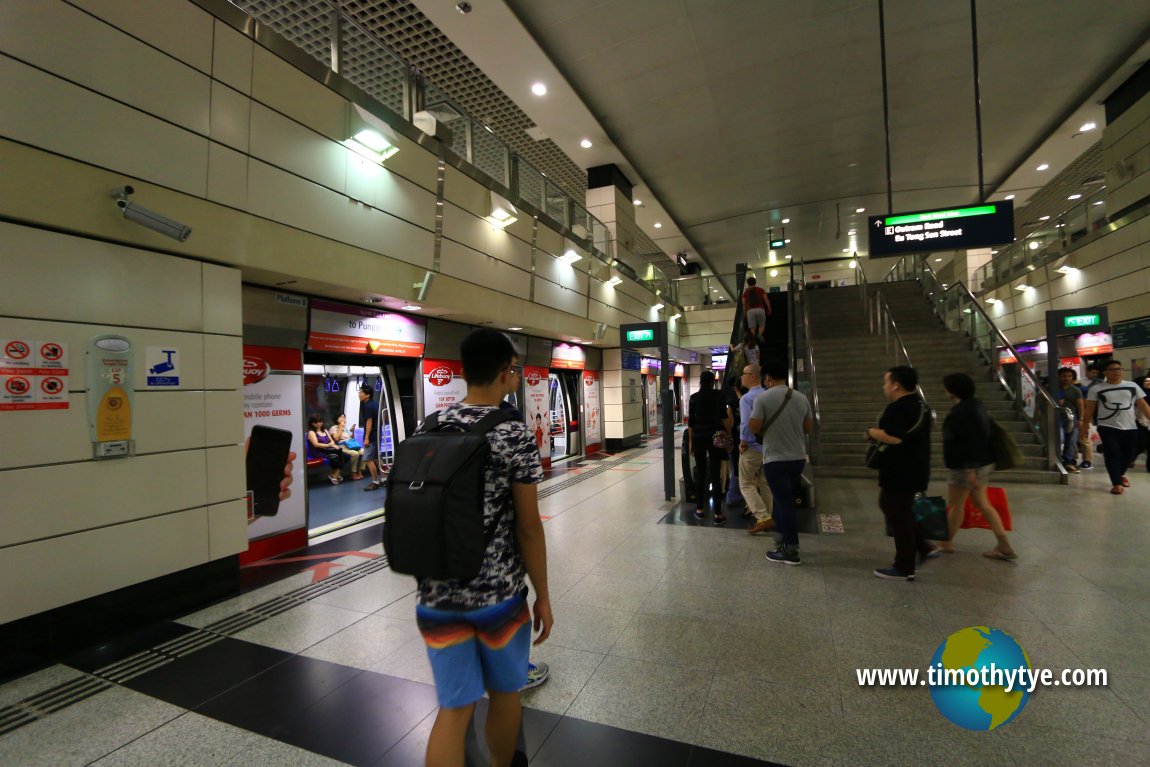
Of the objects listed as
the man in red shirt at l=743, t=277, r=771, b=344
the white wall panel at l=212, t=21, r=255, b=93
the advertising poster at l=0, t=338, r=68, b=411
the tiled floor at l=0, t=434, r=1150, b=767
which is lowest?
the tiled floor at l=0, t=434, r=1150, b=767

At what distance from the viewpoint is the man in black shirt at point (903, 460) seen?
3.33m

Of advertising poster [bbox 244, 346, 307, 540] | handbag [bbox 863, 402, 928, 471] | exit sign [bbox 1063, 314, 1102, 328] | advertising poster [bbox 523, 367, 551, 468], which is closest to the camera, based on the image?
handbag [bbox 863, 402, 928, 471]

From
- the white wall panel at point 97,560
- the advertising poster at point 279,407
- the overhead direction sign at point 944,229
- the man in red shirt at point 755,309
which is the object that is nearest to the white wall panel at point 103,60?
the advertising poster at point 279,407

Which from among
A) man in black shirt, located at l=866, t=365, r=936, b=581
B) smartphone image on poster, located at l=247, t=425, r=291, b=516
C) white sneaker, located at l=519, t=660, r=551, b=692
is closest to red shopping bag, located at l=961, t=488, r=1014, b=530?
man in black shirt, located at l=866, t=365, r=936, b=581

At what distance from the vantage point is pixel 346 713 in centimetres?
220

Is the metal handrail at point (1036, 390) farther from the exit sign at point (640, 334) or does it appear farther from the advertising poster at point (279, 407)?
the advertising poster at point (279, 407)

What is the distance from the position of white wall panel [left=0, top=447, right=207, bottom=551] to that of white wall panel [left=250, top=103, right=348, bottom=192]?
2.43m

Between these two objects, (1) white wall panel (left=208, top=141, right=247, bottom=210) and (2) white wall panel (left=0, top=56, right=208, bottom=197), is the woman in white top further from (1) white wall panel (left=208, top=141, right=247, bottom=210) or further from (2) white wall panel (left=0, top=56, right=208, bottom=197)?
(2) white wall panel (left=0, top=56, right=208, bottom=197)

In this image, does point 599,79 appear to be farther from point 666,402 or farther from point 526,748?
point 526,748

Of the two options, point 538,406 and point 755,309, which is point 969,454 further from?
point 538,406

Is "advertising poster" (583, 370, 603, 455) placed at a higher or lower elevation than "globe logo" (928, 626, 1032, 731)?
higher

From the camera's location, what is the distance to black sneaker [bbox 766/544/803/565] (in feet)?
12.7

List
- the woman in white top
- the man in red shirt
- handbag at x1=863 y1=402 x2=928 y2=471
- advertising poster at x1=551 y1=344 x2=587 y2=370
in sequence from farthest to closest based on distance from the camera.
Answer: advertising poster at x1=551 y1=344 x2=587 y2=370, the man in red shirt, the woman in white top, handbag at x1=863 y1=402 x2=928 y2=471

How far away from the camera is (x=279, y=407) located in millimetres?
4586
